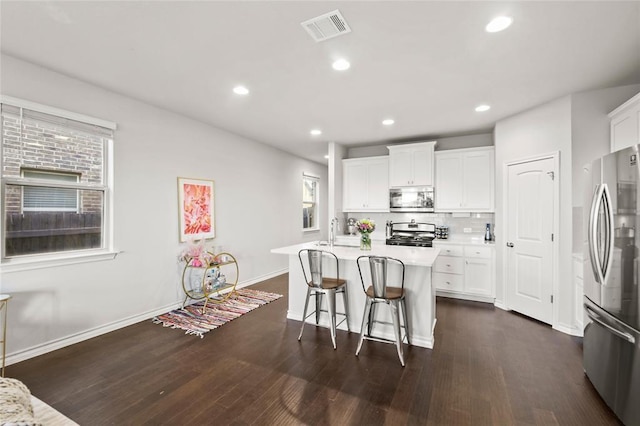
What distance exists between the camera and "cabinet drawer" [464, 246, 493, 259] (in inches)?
175

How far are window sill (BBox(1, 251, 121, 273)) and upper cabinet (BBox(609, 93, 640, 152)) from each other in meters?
5.57

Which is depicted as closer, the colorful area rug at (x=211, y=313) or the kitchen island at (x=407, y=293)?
the kitchen island at (x=407, y=293)

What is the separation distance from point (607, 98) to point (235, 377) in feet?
15.8

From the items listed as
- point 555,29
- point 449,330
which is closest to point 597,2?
point 555,29

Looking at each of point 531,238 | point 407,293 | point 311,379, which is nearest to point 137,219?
point 311,379

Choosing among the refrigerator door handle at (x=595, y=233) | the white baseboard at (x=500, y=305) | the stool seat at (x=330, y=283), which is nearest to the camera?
the refrigerator door handle at (x=595, y=233)

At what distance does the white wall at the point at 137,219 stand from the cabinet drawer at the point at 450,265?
326cm

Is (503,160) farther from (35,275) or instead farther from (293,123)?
(35,275)

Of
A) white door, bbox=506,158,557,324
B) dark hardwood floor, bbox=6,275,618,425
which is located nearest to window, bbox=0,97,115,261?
dark hardwood floor, bbox=6,275,618,425

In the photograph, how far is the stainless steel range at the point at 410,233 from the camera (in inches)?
197

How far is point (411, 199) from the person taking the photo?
5.42 meters

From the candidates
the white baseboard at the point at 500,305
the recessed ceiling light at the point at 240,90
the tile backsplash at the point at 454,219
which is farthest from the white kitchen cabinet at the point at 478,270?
the recessed ceiling light at the point at 240,90

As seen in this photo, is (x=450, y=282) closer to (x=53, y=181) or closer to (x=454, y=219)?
(x=454, y=219)

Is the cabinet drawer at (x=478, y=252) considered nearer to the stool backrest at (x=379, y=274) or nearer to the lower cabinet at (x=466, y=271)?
the lower cabinet at (x=466, y=271)
